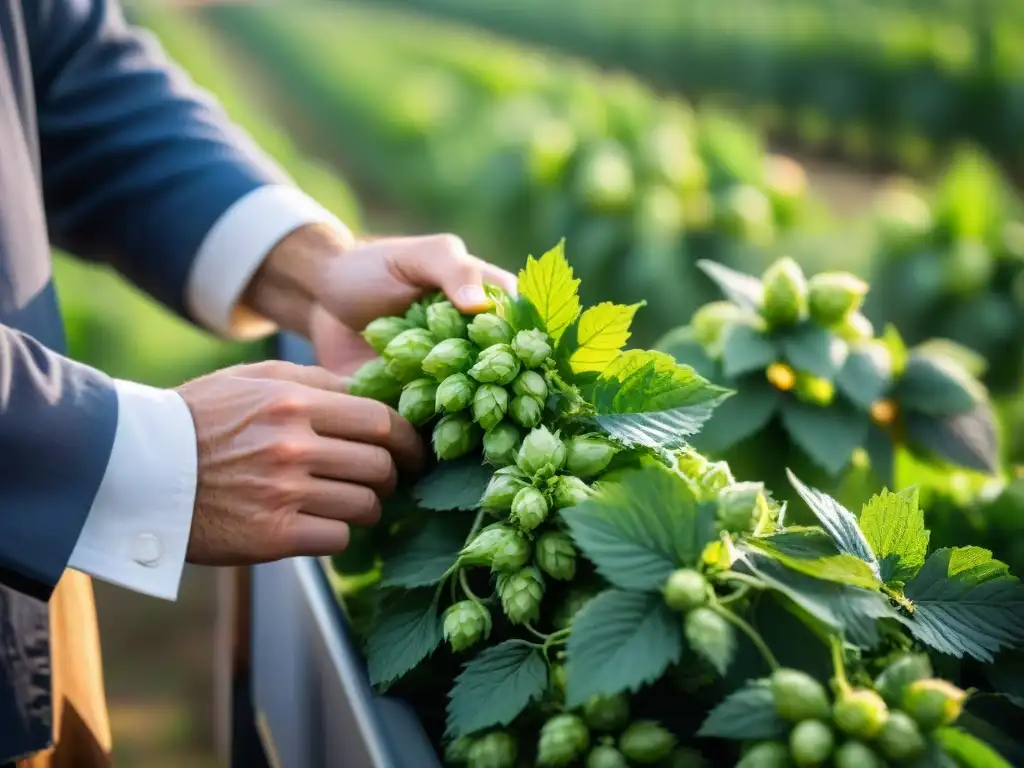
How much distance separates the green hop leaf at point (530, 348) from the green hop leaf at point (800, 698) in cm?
36

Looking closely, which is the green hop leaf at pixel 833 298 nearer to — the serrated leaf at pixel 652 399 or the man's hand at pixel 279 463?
the serrated leaf at pixel 652 399

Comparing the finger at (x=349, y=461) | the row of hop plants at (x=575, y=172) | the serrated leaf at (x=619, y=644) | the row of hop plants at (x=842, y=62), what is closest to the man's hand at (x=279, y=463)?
the finger at (x=349, y=461)

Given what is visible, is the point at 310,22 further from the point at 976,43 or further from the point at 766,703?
the point at 766,703

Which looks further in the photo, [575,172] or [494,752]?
[575,172]

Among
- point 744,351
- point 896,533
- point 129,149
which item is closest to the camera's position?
point 896,533

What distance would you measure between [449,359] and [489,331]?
47 millimetres

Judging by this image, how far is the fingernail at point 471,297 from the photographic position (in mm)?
1073

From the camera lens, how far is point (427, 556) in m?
0.99

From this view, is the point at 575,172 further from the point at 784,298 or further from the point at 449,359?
the point at 449,359

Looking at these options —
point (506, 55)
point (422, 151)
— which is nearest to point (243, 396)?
point (422, 151)

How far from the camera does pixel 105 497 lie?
0.98 m

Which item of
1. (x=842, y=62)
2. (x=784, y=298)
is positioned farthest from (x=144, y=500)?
(x=842, y=62)

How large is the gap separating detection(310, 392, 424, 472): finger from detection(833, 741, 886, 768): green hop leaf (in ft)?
1.71

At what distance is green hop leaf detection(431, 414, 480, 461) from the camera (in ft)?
3.18
